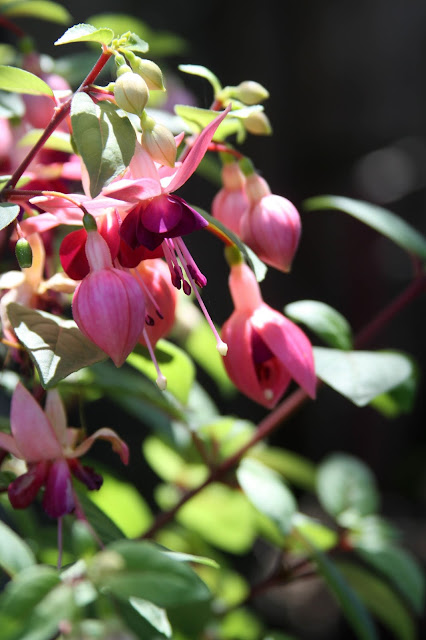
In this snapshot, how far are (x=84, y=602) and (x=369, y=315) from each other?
7.46ft

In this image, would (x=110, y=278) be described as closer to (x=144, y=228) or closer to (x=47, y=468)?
(x=144, y=228)

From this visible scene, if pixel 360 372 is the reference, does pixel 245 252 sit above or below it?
above

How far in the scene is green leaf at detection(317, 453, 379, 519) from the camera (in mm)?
1068

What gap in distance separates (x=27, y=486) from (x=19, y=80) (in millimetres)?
268

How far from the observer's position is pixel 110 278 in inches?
16.9

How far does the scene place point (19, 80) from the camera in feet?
1.55

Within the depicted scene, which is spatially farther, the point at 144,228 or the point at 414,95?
the point at 414,95

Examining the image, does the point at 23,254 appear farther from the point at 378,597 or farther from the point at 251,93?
the point at 378,597

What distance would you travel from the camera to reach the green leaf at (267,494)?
0.71m

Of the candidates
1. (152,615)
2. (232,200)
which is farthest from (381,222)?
(152,615)

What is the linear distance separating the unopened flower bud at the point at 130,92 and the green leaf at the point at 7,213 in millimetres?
85

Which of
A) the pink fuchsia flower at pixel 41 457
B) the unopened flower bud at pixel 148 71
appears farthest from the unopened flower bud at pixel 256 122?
the pink fuchsia flower at pixel 41 457

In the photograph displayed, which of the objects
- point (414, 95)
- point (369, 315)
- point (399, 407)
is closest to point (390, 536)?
point (399, 407)

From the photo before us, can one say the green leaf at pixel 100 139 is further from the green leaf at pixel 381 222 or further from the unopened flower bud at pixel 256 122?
the green leaf at pixel 381 222
